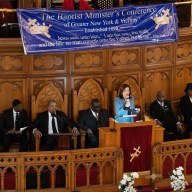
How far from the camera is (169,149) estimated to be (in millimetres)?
14117

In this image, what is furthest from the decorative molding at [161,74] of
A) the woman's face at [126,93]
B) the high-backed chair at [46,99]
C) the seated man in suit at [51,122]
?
the seated man in suit at [51,122]

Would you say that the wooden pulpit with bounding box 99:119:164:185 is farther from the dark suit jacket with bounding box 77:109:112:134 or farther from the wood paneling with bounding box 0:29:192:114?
the wood paneling with bounding box 0:29:192:114

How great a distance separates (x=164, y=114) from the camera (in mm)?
15492

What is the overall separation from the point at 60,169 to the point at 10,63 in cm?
242

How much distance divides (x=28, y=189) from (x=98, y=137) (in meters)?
1.84

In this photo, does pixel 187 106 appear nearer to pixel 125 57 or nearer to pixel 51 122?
pixel 125 57

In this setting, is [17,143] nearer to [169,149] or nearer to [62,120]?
[62,120]

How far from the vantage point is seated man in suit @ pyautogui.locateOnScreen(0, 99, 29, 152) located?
14.6 metres

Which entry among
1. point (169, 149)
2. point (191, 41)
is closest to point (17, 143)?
point (169, 149)

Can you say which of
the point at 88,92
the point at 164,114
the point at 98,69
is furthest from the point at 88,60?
the point at 164,114

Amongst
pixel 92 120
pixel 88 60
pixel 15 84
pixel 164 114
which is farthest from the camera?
pixel 164 114

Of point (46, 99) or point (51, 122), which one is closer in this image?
point (51, 122)

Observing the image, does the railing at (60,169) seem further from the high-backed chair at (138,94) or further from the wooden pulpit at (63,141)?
the high-backed chair at (138,94)

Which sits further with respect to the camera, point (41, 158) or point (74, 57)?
point (74, 57)
